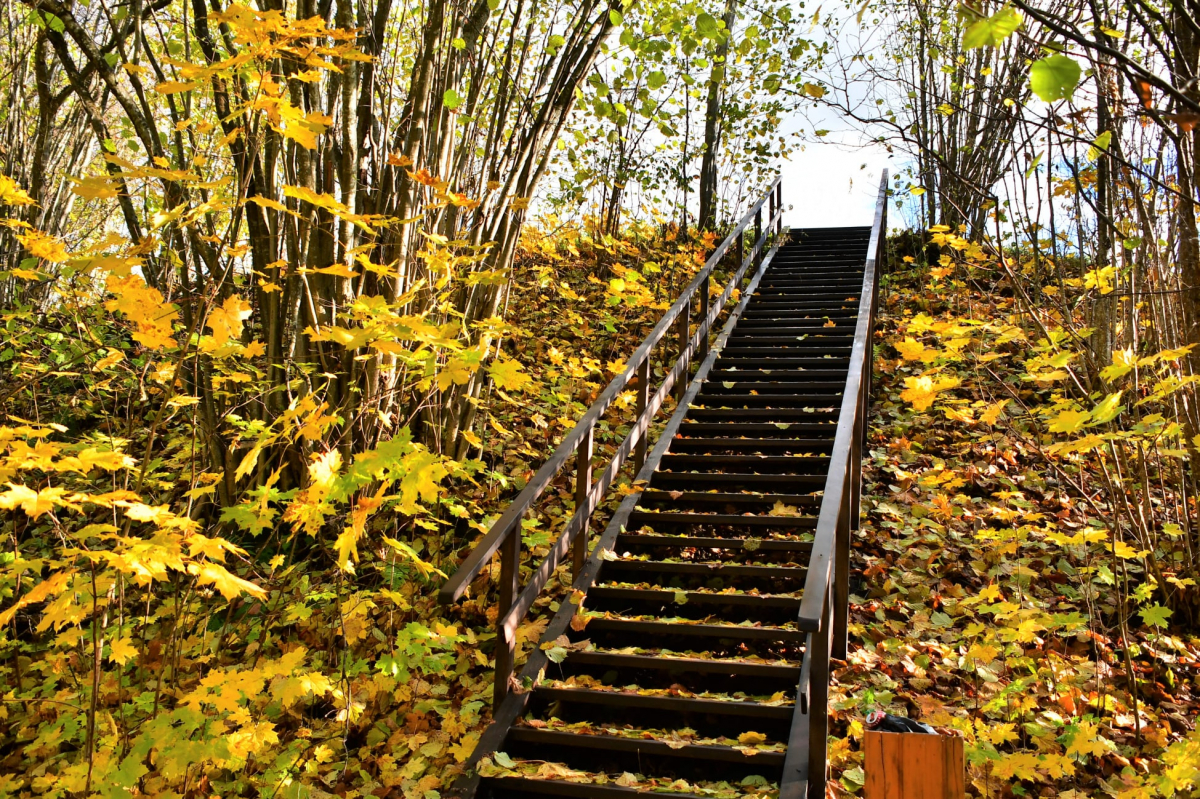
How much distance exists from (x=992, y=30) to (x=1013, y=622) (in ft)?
11.6

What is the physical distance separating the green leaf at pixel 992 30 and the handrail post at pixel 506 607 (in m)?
2.69

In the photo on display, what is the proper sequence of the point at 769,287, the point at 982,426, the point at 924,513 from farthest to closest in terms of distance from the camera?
1. the point at 769,287
2. the point at 982,426
3. the point at 924,513

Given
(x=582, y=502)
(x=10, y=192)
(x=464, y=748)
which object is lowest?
(x=464, y=748)

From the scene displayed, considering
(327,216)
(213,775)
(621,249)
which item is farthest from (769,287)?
(213,775)

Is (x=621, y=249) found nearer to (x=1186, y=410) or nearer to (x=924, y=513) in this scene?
(x=924, y=513)

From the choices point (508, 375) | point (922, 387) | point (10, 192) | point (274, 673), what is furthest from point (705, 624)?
point (10, 192)

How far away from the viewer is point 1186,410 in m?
4.15

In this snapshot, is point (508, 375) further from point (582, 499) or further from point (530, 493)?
point (582, 499)

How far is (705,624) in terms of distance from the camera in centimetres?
377

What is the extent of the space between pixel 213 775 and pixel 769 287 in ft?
25.9

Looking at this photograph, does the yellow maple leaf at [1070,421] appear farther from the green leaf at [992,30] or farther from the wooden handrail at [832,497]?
the green leaf at [992,30]

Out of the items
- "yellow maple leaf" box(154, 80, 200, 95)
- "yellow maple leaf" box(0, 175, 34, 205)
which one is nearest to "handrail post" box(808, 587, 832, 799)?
"yellow maple leaf" box(154, 80, 200, 95)

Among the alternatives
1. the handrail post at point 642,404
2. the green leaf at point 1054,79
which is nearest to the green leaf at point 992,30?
the green leaf at point 1054,79

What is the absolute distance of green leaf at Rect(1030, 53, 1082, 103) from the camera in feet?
3.78
